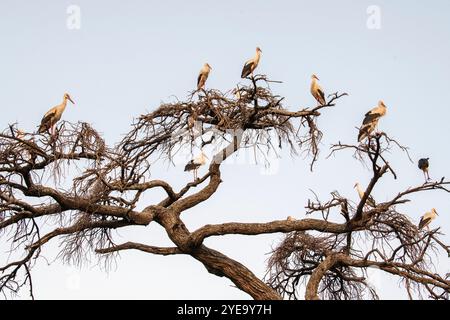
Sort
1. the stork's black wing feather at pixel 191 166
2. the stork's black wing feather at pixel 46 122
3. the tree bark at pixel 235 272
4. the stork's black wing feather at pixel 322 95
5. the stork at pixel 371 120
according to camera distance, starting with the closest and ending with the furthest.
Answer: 1. the stork's black wing feather at pixel 46 122
2. the tree bark at pixel 235 272
3. the stork at pixel 371 120
4. the stork's black wing feather at pixel 191 166
5. the stork's black wing feather at pixel 322 95

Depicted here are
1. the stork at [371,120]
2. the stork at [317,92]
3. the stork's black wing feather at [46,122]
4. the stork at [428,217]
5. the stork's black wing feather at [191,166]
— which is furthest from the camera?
the stork at [428,217]

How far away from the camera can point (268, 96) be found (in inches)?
427

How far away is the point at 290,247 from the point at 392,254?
2.24 m

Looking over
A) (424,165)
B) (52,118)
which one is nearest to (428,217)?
(424,165)

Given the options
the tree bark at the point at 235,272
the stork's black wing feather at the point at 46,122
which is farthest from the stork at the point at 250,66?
the stork's black wing feather at the point at 46,122

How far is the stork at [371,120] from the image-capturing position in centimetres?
1054

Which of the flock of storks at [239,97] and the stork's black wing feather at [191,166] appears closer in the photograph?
the flock of storks at [239,97]

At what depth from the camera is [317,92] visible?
11.8 m

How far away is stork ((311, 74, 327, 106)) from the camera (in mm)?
11609

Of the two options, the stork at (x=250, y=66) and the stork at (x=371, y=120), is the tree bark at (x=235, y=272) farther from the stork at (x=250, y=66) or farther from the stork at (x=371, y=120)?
the stork at (x=250, y=66)

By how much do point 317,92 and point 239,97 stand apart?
1.77 meters
